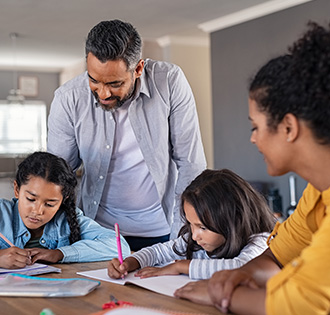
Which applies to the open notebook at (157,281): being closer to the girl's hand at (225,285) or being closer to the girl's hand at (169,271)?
the girl's hand at (169,271)

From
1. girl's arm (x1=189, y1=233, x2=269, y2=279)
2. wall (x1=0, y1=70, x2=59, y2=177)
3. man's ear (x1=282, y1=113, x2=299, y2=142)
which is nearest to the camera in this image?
man's ear (x1=282, y1=113, x2=299, y2=142)

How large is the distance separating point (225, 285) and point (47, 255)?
781mm

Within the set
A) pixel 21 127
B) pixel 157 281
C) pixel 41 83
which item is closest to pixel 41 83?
pixel 41 83

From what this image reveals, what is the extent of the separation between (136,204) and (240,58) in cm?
400

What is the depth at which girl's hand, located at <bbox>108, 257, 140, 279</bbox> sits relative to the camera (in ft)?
4.63

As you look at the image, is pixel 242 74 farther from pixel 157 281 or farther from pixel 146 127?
pixel 157 281

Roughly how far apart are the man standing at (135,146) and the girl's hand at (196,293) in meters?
0.71

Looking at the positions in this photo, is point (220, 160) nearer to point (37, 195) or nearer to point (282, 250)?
point (37, 195)

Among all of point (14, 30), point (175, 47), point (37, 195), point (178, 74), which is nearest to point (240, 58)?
point (175, 47)

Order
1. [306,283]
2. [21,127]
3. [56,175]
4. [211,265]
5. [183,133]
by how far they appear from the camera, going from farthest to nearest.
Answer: [21,127] → [183,133] → [56,175] → [211,265] → [306,283]

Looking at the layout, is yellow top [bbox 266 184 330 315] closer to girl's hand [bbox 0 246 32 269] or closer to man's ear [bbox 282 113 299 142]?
man's ear [bbox 282 113 299 142]

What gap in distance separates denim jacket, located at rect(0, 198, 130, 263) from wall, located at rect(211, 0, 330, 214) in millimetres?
3394

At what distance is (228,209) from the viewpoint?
154 centimetres

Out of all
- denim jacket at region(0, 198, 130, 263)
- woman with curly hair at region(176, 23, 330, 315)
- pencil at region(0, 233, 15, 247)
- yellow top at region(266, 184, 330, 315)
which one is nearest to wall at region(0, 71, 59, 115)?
denim jacket at region(0, 198, 130, 263)
